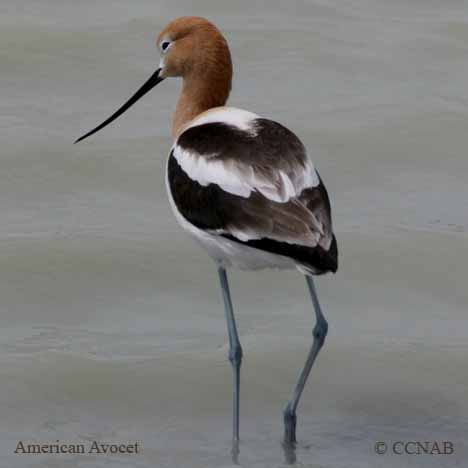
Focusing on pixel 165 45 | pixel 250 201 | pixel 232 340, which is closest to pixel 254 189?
pixel 250 201

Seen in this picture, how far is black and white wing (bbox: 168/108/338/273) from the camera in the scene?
5348 millimetres

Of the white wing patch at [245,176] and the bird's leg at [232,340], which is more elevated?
the white wing patch at [245,176]

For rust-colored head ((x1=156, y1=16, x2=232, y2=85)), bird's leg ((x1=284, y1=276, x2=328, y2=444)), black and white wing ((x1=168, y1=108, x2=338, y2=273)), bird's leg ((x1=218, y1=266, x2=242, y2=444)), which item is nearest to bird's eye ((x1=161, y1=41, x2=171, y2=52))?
rust-colored head ((x1=156, y1=16, x2=232, y2=85))

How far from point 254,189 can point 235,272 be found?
5.86ft

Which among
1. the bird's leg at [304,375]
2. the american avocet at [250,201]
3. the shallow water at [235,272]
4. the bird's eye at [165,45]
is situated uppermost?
the bird's eye at [165,45]

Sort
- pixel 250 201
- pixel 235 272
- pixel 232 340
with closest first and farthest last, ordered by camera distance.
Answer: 1. pixel 250 201
2. pixel 232 340
3. pixel 235 272

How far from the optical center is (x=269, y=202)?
545 centimetres

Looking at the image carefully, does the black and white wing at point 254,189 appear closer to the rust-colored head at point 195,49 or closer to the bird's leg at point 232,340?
the bird's leg at point 232,340

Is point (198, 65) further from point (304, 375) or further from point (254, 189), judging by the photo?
point (304, 375)

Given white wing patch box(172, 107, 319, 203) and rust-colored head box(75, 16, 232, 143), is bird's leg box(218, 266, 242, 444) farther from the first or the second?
rust-colored head box(75, 16, 232, 143)

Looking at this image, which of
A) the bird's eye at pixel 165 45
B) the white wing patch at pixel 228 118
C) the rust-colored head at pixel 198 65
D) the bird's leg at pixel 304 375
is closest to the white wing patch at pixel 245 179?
the white wing patch at pixel 228 118

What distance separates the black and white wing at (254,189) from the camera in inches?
211

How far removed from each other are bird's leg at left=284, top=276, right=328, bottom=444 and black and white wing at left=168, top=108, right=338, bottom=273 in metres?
0.39

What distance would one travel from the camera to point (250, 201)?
5.47m
